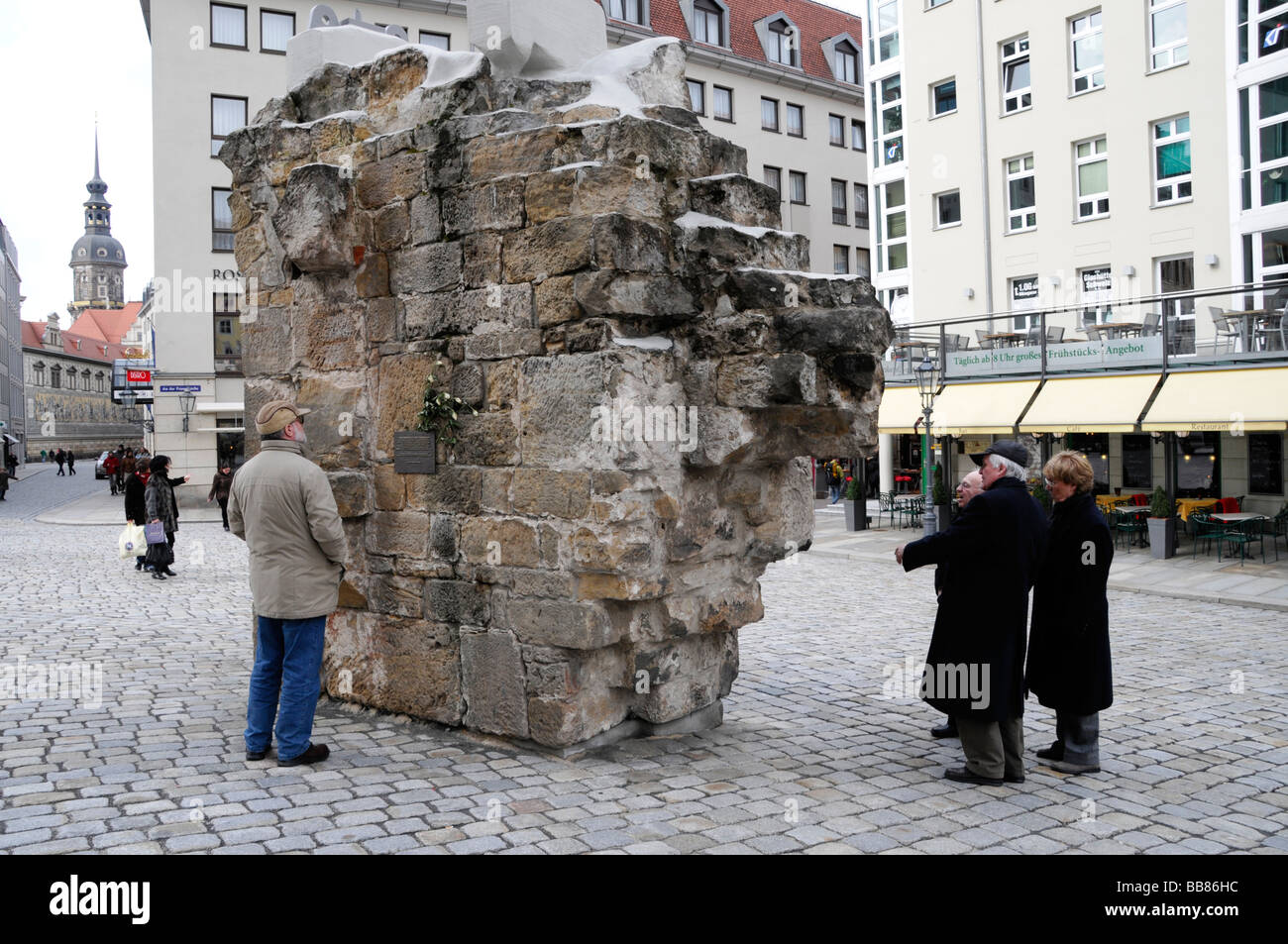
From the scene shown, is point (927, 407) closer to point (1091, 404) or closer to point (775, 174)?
point (1091, 404)

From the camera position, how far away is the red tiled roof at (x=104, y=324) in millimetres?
115625

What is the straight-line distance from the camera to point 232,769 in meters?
5.23

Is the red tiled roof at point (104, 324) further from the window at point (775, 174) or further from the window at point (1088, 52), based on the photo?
the window at point (1088, 52)

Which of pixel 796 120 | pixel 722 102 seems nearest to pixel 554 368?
pixel 722 102

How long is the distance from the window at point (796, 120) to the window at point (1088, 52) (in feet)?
57.2

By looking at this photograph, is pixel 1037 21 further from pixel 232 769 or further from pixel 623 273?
pixel 232 769

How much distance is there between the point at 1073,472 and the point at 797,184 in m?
37.4

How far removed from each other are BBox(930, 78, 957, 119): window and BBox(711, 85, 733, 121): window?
1203cm

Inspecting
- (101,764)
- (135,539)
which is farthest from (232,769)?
(135,539)

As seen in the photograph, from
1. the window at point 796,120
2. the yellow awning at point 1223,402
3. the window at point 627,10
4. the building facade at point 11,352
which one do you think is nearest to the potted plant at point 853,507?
the yellow awning at point 1223,402

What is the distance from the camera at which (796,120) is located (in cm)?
4072

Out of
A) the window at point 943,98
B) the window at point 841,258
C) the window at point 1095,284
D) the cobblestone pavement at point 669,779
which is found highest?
the window at point 943,98

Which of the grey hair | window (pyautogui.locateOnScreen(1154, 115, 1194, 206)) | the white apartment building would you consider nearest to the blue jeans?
the grey hair

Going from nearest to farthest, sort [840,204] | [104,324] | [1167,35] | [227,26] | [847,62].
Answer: [1167,35] → [227,26] → [840,204] → [847,62] → [104,324]
